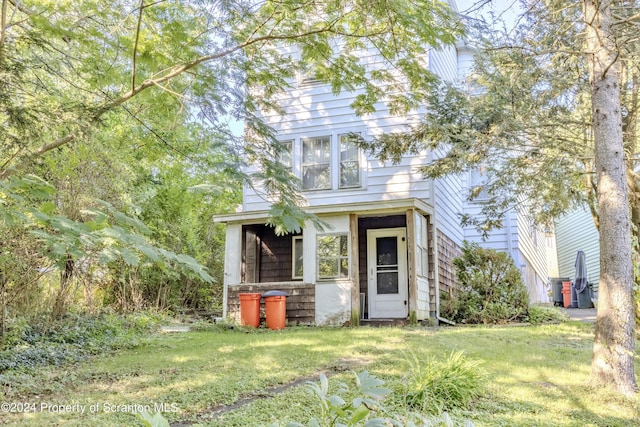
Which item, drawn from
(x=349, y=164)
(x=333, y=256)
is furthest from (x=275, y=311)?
(x=349, y=164)

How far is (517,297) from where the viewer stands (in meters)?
10.4

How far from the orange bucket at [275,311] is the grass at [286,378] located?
7.45ft

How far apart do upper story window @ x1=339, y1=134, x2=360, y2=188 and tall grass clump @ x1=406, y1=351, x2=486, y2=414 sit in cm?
723

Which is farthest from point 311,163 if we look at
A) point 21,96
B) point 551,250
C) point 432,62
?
point 551,250

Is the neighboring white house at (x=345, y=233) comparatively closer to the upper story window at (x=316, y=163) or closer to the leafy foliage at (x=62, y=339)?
the upper story window at (x=316, y=163)

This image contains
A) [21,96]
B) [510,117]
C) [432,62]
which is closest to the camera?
Answer: [21,96]

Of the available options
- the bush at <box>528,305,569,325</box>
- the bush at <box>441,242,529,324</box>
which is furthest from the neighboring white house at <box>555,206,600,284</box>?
the bush at <box>441,242,529,324</box>

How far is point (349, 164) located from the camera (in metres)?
11.2

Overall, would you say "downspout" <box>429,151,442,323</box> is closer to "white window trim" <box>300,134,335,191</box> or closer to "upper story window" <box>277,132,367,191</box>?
"upper story window" <box>277,132,367,191</box>

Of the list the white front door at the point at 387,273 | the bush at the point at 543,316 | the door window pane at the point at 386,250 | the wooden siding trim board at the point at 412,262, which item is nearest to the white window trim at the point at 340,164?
the white front door at the point at 387,273

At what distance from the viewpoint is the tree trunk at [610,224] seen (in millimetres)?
4152

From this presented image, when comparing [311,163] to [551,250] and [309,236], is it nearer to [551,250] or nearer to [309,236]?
[309,236]

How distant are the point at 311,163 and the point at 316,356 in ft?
20.9

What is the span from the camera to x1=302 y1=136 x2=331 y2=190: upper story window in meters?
11.3
